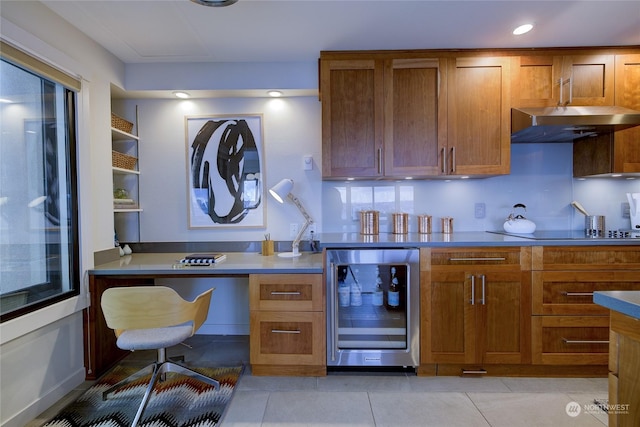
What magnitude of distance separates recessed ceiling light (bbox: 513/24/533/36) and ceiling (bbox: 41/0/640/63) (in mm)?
38

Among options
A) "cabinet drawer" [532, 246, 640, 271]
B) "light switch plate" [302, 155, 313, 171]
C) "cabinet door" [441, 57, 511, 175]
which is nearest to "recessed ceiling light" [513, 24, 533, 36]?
"cabinet door" [441, 57, 511, 175]

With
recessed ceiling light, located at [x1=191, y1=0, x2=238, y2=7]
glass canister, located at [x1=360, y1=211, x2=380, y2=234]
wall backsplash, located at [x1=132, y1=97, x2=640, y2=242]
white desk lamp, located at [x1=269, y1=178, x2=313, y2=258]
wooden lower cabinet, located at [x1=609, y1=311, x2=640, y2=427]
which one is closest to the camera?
wooden lower cabinet, located at [x1=609, y1=311, x2=640, y2=427]

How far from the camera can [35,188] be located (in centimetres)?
183

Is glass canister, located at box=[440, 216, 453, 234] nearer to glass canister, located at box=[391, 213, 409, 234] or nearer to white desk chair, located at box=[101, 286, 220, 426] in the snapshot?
glass canister, located at box=[391, 213, 409, 234]

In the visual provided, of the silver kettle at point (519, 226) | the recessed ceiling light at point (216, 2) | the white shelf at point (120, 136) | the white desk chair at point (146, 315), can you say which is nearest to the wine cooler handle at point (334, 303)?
the white desk chair at point (146, 315)

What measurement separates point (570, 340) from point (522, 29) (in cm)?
205

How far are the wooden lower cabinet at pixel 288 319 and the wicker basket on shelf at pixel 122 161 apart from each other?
1.46 m

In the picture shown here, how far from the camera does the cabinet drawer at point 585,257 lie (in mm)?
2014

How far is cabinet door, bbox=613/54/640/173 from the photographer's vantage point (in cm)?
228

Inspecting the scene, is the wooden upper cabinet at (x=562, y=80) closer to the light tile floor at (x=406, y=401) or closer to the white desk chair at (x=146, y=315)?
the light tile floor at (x=406, y=401)

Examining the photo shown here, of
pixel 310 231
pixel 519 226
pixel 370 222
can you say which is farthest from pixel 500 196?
pixel 310 231

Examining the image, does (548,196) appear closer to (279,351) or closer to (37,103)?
(279,351)

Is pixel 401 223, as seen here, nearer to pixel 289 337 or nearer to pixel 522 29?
pixel 289 337

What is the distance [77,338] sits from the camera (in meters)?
2.03
